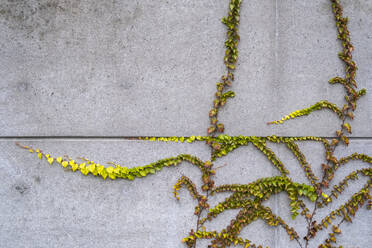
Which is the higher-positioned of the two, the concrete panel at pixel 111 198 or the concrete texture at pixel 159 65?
the concrete texture at pixel 159 65

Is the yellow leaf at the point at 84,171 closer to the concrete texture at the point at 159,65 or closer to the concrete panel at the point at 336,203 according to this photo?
the concrete texture at the point at 159,65

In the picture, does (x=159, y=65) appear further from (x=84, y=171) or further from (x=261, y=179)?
(x=261, y=179)

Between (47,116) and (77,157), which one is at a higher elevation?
(47,116)

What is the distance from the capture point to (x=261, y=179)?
2.17 meters

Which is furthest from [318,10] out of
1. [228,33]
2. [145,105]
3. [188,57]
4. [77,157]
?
[77,157]

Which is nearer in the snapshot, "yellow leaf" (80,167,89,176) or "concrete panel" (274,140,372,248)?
"yellow leaf" (80,167,89,176)

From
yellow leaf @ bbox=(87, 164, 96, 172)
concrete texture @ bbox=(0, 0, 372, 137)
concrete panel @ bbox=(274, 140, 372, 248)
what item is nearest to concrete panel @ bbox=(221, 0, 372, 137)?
concrete texture @ bbox=(0, 0, 372, 137)

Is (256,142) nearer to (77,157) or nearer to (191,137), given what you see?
(191,137)

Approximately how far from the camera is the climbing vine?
2.10m

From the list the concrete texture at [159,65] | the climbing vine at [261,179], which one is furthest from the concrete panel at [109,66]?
the climbing vine at [261,179]

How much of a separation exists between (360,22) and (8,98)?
9.25 feet

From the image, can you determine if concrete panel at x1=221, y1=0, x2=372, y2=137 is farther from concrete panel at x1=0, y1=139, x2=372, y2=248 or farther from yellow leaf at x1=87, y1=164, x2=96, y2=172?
yellow leaf at x1=87, y1=164, x2=96, y2=172

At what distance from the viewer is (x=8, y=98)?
79.1 inches

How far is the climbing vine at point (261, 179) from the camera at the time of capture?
82.7 inches
